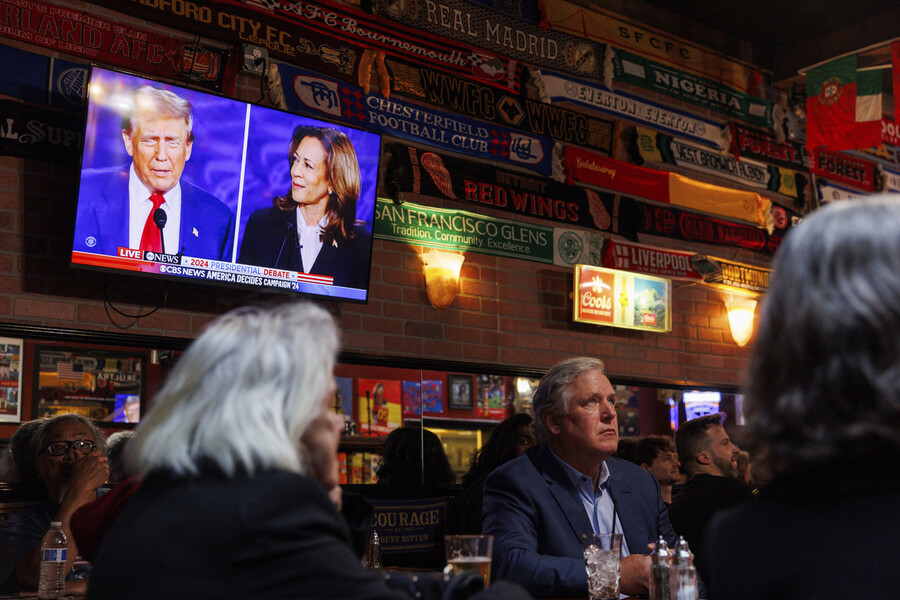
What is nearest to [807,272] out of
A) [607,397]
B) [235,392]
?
[235,392]

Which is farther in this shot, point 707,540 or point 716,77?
point 716,77

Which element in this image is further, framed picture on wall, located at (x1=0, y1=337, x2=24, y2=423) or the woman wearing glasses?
framed picture on wall, located at (x1=0, y1=337, x2=24, y2=423)

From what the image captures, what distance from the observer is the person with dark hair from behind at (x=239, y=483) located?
3.87ft

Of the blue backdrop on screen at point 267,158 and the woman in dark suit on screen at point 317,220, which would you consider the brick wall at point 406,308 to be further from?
the blue backdrop on screen at point 267,158

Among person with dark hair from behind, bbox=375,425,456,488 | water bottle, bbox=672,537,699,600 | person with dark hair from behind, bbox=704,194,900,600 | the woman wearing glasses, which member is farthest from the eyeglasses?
person with dark hair from behind, bbox=704,194,900,600

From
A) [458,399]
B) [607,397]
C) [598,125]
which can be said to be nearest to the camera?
[607,397]

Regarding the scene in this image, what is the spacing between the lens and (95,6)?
4238 millimetres

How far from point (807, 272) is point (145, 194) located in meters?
3.46

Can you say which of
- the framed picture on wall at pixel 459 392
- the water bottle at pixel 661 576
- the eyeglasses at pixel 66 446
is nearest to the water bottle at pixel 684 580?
the water bottle at pixel 661 576

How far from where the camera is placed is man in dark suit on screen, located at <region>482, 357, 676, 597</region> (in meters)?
2.64

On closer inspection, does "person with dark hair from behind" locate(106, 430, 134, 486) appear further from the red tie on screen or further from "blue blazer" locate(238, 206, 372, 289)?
"blue blazer" locate(238, 206, 372, 289)

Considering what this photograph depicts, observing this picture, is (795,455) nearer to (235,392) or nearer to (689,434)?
(235,392)

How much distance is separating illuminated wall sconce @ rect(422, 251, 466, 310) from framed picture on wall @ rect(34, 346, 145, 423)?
1.73m

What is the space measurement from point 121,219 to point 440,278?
1.94 meters
